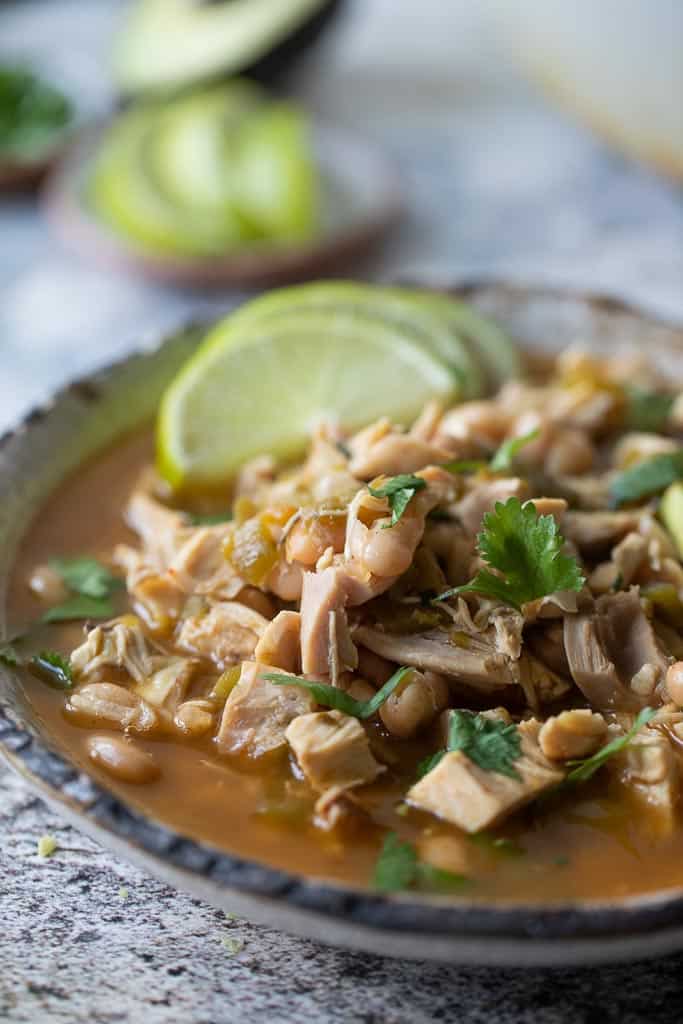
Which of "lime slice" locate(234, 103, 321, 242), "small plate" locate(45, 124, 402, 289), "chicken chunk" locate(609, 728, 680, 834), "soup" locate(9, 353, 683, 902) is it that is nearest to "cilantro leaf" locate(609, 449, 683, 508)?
"soup" locate(9, 353, 683, 902)

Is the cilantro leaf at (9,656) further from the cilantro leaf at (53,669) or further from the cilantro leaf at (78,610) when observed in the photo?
the cilantro leaf at (78,610)

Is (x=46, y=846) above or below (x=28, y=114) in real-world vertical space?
below

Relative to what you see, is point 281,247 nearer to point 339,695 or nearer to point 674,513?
point 674,513

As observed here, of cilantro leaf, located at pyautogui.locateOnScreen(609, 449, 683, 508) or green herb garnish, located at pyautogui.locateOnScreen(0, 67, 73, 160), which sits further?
green herb garnish, located at pyautogui.locateOnScreen(0, 67, 73, 160)

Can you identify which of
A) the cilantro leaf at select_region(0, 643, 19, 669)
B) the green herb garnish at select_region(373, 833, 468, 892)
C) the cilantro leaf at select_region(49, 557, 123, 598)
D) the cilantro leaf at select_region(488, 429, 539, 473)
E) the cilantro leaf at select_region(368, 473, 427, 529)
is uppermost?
the cilantro leaf at select_region(368, 473, 427, 529)

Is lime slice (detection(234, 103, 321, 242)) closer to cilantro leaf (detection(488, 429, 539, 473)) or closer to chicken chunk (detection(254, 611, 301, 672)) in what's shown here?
cilantro leaf (detection(488, 429, 539, 473))

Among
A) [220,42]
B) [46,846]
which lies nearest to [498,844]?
[46,846]
